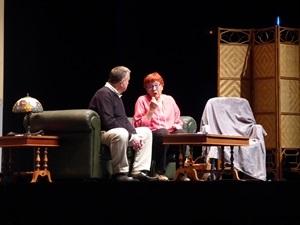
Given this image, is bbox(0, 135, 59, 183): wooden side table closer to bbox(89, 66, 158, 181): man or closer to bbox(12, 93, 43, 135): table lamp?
bbox(12, 93, 43, 135): table lamp

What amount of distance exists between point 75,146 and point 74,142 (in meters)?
0.04

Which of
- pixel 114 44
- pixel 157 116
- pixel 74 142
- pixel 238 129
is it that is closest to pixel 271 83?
pixel 238 129

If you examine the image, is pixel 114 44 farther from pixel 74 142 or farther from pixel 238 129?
pixel 74 142

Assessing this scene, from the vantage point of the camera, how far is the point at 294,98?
26.8 feet

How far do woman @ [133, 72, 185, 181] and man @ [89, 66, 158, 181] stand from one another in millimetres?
291

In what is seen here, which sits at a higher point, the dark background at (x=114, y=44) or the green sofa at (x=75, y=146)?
the dark background at (x=114, y=44)

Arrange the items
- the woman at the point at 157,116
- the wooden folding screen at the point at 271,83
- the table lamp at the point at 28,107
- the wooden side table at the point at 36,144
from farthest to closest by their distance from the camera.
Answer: the wooden folding screen at the point at 271,83
the woman at the point at 157,116
the table lamp at the point at 28,107
the wooden side table at the point at 36,144

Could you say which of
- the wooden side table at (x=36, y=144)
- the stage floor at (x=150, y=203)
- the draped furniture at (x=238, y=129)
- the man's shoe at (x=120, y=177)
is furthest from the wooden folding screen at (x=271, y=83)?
the stage floor at (x=150, y=203)

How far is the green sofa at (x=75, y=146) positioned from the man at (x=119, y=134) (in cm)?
11

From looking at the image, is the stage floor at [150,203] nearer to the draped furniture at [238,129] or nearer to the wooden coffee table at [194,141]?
the wooden coffee table at [194,141]

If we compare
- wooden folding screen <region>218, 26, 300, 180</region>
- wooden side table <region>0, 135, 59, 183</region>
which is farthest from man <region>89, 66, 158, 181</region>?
wooden folding screen <region>218, 26, 300, 180</region>

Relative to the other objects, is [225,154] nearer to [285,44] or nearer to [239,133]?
[239,133]

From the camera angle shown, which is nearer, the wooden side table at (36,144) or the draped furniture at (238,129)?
the wooden side table at (36,144)

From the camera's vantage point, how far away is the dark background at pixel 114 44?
323 inches
